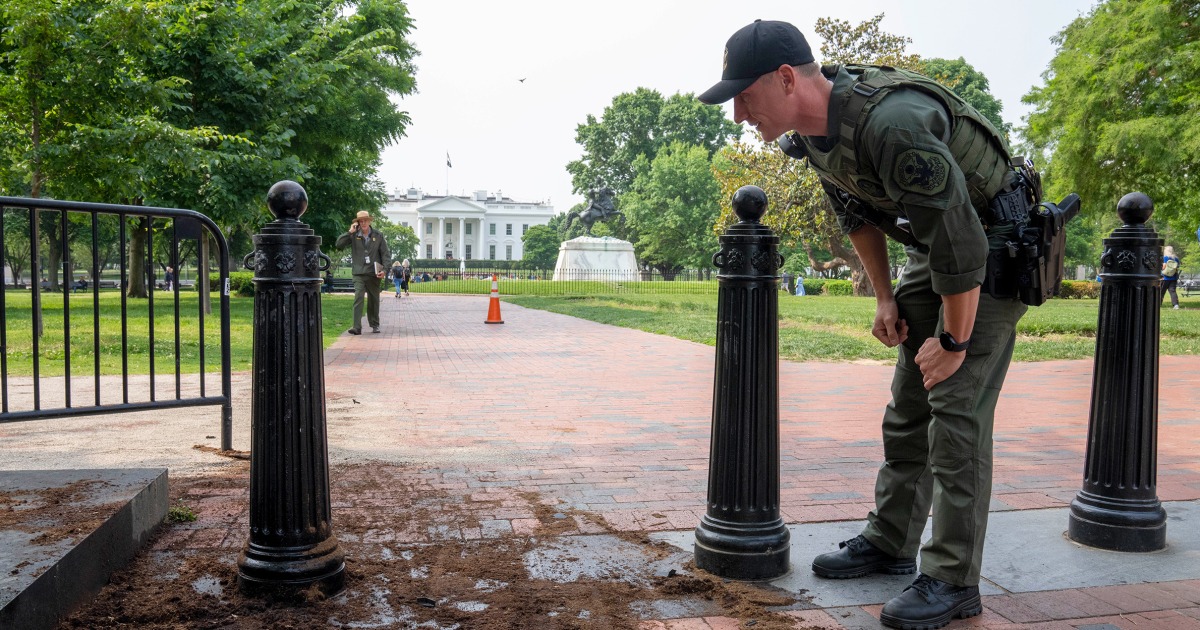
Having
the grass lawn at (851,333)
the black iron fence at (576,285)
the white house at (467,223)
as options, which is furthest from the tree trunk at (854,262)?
the white house at (467,223)

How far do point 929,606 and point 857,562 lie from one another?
1.37 feet

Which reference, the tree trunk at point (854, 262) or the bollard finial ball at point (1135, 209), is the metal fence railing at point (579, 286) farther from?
the bollard finial ball at point (1135, 209)

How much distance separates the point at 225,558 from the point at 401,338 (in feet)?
32.9

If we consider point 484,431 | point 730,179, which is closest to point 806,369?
point 484,431

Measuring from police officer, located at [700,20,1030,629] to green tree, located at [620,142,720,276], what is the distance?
53.9 metres

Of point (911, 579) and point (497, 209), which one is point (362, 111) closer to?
point (911, 579)

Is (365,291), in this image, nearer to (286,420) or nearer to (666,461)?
(666,461)

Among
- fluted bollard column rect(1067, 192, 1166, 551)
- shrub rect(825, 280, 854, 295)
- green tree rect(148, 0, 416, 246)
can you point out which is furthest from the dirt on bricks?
→ shrub rect(825, 280, 854, 295)

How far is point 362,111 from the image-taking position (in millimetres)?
25688

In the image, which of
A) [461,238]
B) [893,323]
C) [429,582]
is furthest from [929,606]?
[461,238]

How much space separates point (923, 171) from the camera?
223 cm

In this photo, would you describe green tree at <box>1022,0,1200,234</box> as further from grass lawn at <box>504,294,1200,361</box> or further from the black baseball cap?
the black baseball cap

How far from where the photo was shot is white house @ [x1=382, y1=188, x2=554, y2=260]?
386 ft

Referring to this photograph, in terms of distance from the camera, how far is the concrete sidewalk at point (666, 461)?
2.78m
